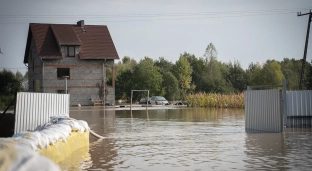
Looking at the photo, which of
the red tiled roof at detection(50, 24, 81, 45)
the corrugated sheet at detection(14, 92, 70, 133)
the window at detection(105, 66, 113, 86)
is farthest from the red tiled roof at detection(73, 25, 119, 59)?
the corrugated sheet at detection(14, 92, 70, 133)

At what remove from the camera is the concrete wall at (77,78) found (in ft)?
175

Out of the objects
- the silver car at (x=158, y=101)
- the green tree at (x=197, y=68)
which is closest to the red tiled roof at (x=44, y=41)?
the silver car at (x=158, y=101)

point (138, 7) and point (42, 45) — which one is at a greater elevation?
point (138, 7)

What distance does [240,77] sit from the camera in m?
78.5

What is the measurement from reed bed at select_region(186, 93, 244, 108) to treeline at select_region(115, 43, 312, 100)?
22.6 feet

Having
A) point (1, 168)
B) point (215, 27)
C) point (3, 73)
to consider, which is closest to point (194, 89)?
point (215, 27)

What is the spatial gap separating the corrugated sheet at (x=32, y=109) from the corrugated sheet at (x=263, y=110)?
7.65 metres

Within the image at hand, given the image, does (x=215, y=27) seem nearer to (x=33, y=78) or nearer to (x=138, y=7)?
(x=138, y=7)

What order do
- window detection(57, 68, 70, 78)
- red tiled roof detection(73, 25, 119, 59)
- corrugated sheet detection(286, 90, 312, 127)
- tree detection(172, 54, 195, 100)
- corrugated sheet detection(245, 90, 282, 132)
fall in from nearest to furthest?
corrugated sheet detection(245, 90, 282, 132) → corrugated sheet detection(286, 90, 312, 127) → window detection(57, 68, 70, 78) → red tiled roof detection(73, 25, 119, 59) → tree detection(172, 54, 195, 100)

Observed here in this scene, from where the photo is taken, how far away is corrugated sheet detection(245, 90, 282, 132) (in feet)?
58.8

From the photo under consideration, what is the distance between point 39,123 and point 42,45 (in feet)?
137

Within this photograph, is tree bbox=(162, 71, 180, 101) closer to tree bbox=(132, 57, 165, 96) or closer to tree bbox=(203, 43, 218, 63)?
tree bbox=(132, 57, 165, 96)

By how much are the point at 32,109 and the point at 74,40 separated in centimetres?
4114

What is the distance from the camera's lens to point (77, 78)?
54.1 metres
